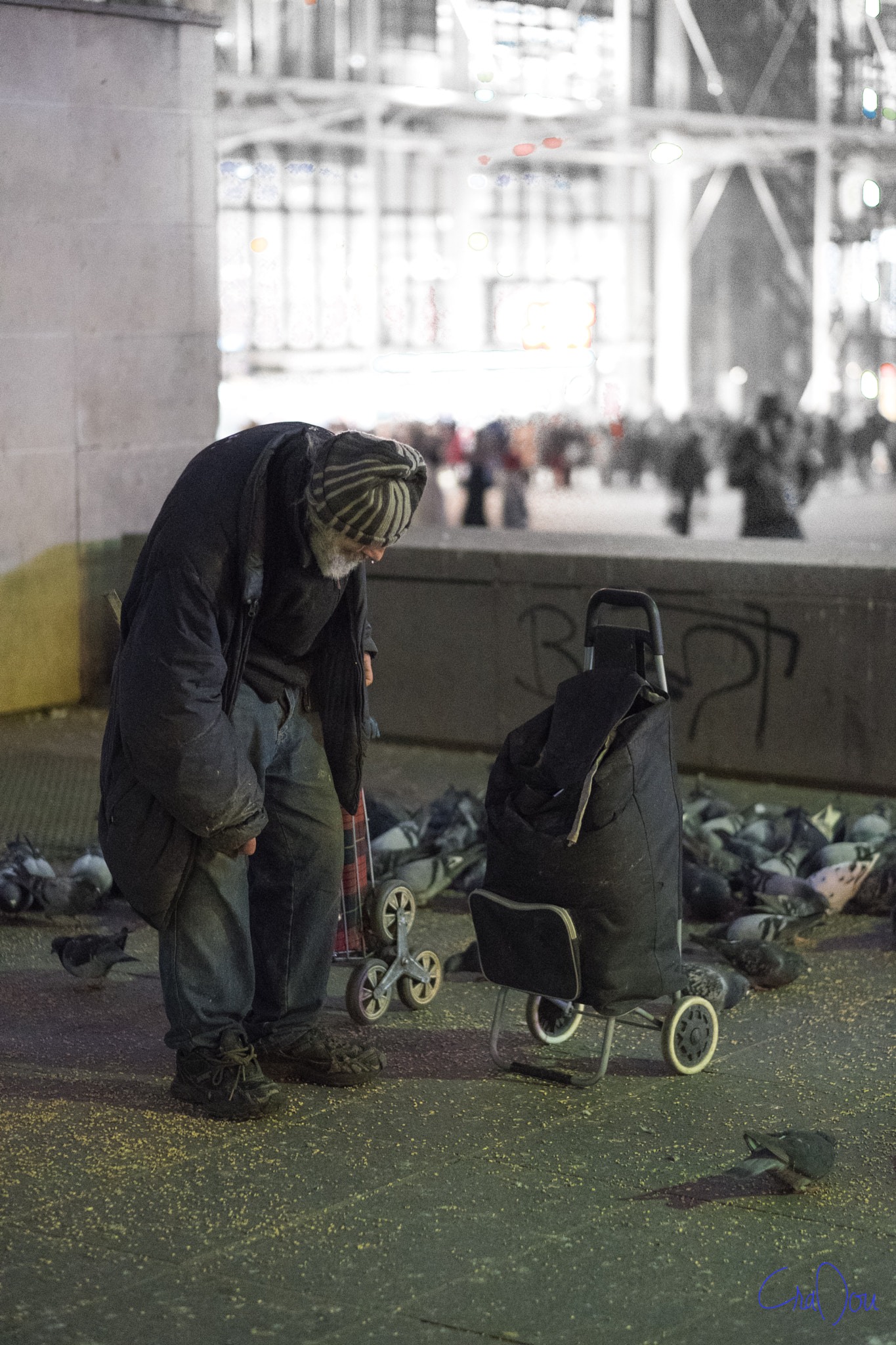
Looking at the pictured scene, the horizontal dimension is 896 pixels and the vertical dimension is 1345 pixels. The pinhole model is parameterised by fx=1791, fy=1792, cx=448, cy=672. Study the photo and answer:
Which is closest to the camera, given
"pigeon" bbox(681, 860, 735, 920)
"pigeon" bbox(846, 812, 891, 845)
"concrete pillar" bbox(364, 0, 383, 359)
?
"pigeon" bbox(681, 860, 735, 920)

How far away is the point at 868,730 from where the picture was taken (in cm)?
776

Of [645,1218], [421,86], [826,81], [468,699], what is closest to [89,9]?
[468,699]

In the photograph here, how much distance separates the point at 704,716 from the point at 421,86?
4167cm

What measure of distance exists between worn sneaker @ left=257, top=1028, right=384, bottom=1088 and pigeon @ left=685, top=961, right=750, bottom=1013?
32.5 inches

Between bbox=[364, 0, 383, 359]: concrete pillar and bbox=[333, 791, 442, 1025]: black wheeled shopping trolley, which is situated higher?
bbox=[364, 0, 383, 359]: concrete pillar

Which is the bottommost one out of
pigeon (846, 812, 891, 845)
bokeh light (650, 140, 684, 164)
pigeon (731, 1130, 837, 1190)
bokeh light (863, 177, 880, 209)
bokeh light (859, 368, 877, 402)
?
pigeon (846, 812, 891, 845)

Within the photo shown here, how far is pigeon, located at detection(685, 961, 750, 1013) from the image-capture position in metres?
4.56

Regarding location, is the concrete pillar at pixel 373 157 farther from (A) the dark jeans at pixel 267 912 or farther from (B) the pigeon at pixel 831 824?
(A) the dark jeans at pixel 267 912

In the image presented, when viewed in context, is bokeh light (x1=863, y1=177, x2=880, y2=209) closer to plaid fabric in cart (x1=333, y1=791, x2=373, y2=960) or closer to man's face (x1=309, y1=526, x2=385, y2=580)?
plaid fabric in cart (x1=333, y1=791, x2=373, y2=960)

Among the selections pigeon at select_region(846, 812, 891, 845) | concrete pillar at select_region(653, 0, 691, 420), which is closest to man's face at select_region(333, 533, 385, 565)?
pigeon at select_region(846, 812, 891, 845)

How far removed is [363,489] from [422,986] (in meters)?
1.71

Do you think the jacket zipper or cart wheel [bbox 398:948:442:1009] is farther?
cart wheel [bbox 398:948:442:1009]

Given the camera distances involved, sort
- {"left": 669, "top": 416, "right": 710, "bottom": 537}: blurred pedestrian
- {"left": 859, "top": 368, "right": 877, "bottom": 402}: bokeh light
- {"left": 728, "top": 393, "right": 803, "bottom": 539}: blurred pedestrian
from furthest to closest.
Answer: {"left": 859, "top": 368, "right": 877, "bottom": 402}: bokeh light
{"left": 669, "top": 416, "right": 710, "bottom": 537}: blurred pedestrian
{"left": 728, "top": 393, "right": 803, "bottom": 539}: blurred pedestrian

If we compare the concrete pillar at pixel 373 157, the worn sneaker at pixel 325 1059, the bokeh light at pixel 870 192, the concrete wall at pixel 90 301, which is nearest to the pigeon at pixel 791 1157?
the worn sneaker at pixel 325 1059
